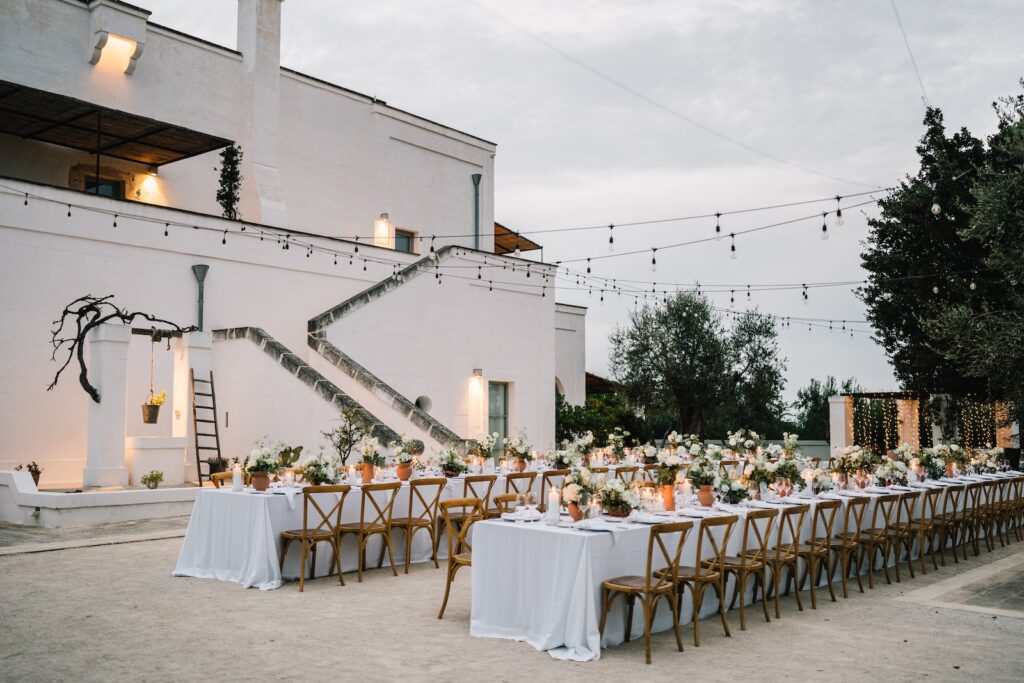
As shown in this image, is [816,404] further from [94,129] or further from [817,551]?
[817,551]

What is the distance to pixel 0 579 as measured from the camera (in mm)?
7863

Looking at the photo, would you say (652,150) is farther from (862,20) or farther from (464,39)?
(862,20)

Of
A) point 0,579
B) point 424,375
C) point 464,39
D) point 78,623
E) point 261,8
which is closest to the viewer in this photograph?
point 78,623

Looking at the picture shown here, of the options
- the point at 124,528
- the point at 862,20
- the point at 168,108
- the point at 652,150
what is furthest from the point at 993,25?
the point at 168,108

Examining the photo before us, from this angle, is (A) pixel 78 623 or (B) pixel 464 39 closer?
(A) pixel 78 623

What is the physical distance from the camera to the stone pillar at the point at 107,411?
1250 centimetres

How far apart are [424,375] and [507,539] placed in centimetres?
1254

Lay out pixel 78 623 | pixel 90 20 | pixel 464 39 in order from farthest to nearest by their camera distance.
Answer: pixel 90 20
pixel 464 39
pixel 78 623

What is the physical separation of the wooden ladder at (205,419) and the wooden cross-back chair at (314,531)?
5995 millimetres

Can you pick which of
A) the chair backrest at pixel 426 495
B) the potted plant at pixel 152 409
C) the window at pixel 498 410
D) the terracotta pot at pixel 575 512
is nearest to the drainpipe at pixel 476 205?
the window at pixel 498 410

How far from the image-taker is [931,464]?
1105 cm

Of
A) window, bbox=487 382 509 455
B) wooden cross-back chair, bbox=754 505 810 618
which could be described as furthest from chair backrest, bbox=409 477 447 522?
window, bbox=487 382 509 455

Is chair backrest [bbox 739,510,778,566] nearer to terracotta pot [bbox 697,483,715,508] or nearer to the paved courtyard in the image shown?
terracotta pot [bbox 697,483,715,508]

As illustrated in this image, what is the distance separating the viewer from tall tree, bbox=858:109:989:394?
689 inches
